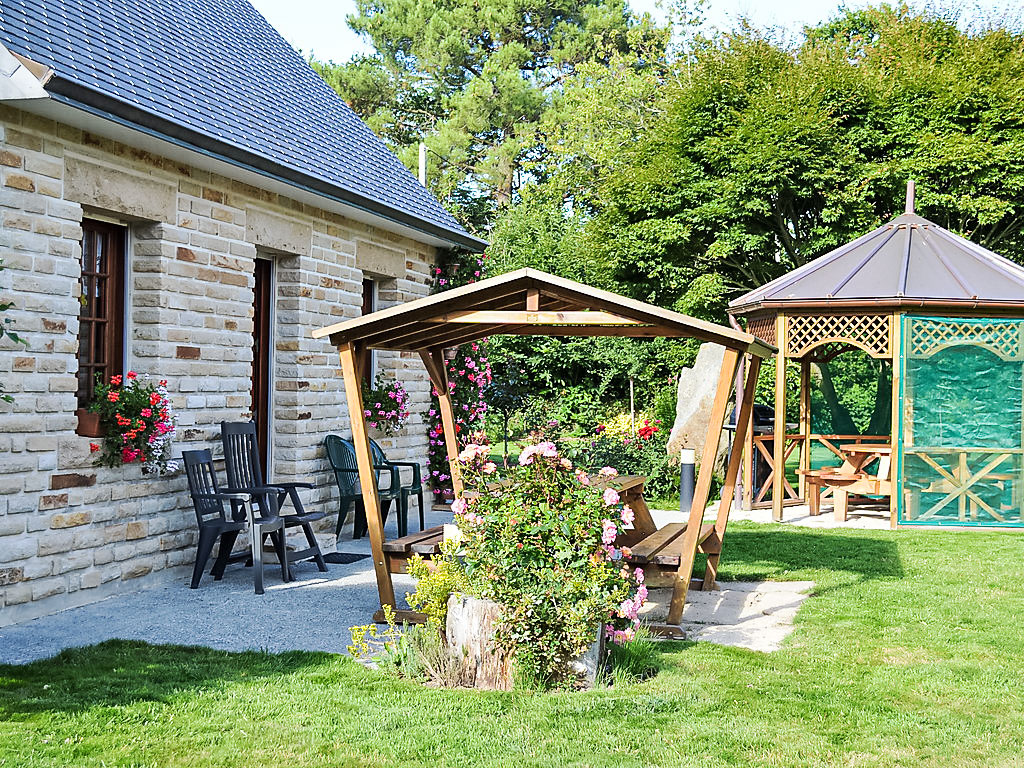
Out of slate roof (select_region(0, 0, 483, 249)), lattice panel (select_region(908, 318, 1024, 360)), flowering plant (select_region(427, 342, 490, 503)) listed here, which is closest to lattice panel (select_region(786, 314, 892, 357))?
lattice panel (select_region(908, 318, 1024, 360))

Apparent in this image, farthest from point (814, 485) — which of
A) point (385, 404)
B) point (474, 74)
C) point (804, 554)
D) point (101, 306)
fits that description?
point (474, 74)

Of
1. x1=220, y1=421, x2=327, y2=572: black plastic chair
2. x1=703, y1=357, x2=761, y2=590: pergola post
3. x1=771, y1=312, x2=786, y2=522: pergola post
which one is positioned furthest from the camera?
x1=771, y1=312, x2=786, y2=522: pergola post

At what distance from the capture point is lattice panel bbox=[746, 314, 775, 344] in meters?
12.6

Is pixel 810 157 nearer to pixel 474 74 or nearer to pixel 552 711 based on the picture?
pixel 552 711

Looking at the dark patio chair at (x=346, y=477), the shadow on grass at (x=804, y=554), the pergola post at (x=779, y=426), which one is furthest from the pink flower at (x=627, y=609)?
the pergola post at (x=779, y=426)

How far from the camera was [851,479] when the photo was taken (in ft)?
40.3

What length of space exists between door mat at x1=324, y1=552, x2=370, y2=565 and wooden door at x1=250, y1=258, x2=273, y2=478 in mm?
1059

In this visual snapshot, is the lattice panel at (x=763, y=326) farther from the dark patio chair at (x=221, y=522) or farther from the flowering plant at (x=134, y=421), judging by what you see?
the flowering plant at (x=134, y=421)

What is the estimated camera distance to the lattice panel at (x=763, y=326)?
12.6 metres

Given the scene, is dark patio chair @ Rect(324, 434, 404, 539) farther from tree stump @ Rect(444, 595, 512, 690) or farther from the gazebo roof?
the gazebo roof

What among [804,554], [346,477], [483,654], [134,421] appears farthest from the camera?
→ [804,554]

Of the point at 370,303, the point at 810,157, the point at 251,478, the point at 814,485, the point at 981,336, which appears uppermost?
the point at 810,157

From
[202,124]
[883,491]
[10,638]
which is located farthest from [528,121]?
[10,638]

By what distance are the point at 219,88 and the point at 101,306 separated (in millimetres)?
2473
